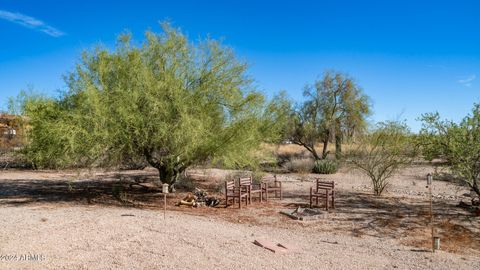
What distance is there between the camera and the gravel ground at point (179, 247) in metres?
6.54

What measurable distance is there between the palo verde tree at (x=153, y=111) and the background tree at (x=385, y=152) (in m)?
5.32

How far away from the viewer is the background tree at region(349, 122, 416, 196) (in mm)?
15594

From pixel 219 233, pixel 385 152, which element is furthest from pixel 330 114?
pixel 219 233

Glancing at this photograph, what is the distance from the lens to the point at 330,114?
29156 mm

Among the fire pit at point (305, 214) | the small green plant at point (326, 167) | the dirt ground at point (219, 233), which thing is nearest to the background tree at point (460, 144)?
the dirt ground at point (219, 233)

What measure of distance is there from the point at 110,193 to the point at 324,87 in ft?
63.9

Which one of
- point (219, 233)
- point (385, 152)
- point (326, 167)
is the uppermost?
point (385, 152)

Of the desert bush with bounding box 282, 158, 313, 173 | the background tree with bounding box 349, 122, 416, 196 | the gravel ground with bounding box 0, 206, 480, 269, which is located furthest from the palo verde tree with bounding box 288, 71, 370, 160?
the gravel ground with bounding box 0, 206, 480, 269

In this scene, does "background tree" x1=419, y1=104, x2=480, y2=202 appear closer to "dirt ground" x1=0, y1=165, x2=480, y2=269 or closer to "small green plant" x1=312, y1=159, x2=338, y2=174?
"dirt ground" x1=0, y1=165, x2=480, y2=269

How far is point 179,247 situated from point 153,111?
222 inches

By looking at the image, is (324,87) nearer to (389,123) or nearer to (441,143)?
(389,123)

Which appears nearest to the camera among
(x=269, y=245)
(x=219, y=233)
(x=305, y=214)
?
(x=269, y=245)

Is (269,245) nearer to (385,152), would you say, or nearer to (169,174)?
(169,174)

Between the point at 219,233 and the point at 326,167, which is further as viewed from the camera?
the point at 326,167
